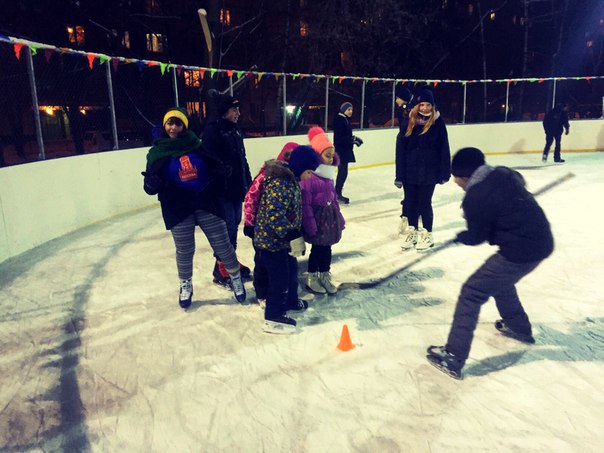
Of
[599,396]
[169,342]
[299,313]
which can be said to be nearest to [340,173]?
[299,313]

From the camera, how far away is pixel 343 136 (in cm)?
732

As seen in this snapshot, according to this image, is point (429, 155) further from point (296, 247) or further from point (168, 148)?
point (168, 148)

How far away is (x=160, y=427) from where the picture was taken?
7.73 ft

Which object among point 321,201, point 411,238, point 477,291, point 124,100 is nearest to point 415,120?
point 411,238

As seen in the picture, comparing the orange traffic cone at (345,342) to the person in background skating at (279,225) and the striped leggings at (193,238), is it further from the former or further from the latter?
the striped leggings at (193,238)

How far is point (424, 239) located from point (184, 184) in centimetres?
296

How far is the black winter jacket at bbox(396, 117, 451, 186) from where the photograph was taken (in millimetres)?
4754

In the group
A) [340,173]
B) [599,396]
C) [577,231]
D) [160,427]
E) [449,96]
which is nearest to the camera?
[160,427]

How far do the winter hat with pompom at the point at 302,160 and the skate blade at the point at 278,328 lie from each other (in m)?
1.08

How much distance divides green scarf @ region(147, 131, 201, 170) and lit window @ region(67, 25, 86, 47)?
1586 centimetres

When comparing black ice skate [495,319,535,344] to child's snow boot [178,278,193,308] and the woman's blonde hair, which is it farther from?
child's snow boot [178,278,193,308]

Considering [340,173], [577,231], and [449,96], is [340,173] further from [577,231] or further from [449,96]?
[449,96]

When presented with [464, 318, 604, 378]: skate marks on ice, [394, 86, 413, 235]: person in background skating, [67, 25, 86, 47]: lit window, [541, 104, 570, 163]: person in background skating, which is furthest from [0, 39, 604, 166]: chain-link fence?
[464, 318, 604, 378]: skate marks on ice

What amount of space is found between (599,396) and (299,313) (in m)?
2.00
